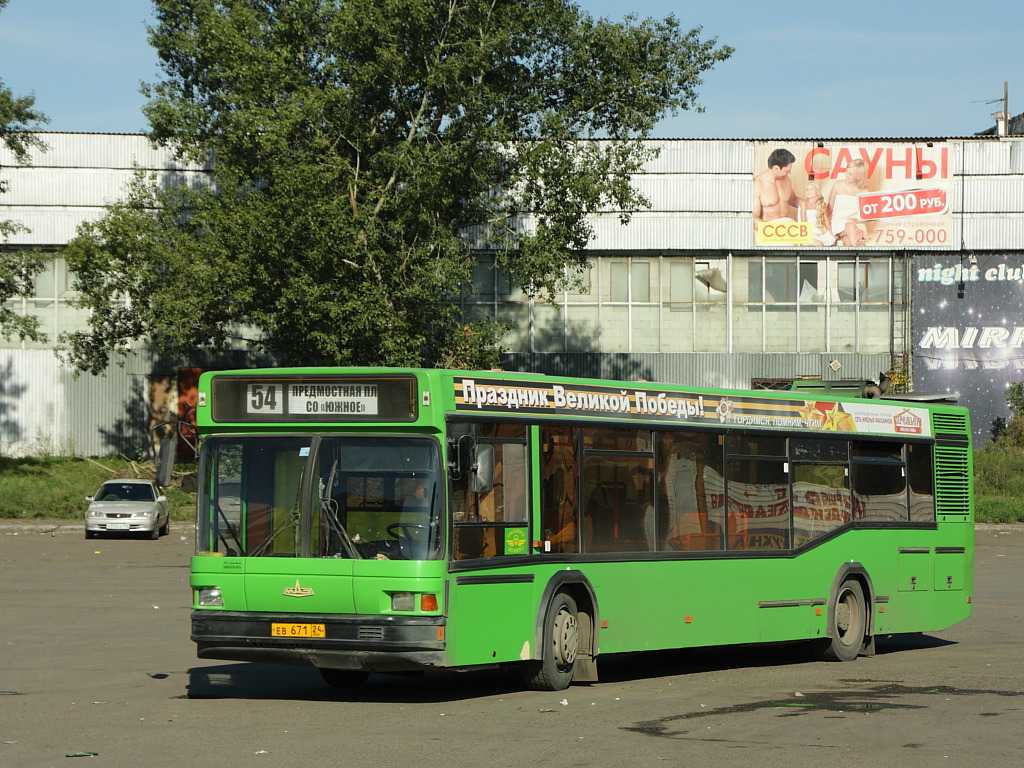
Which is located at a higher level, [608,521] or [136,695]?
[608,521]

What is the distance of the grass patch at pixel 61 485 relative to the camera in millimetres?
41750

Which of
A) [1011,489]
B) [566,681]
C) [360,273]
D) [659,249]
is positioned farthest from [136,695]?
[659,249]

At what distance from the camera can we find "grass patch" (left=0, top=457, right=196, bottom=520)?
41.8m

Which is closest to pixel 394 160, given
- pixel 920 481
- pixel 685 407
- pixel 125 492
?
pixel 125 492

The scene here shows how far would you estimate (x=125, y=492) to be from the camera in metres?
37.5

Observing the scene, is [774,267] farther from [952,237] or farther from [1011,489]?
[1011,489]

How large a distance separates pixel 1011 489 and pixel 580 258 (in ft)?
56.2

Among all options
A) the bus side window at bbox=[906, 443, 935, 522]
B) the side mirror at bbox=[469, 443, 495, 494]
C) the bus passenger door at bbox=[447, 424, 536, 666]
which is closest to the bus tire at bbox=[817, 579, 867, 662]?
the bus side window at bbox=[906, 443, 935, 522]

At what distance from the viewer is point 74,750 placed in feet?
31.2

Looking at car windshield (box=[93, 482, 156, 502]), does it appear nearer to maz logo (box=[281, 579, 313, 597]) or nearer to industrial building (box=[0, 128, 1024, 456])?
industrial building (box=[0, 128, 1024, 456])

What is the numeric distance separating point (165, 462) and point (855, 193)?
44.2m

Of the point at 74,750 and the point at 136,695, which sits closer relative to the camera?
the point at 74,750

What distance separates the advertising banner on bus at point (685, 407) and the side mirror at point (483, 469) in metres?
0.33

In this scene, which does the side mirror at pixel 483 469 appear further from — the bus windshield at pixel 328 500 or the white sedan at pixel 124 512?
the white sedan at pixel 124 512
